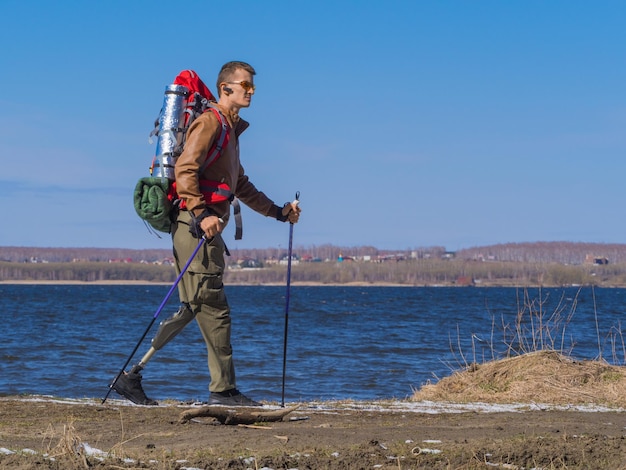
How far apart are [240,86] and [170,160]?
70 cm

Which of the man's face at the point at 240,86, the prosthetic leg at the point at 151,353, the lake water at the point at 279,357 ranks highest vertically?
the man's face at the point at 240,86

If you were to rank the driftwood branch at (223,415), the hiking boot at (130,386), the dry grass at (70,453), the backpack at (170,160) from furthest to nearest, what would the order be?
the hiking boot at (130,386) < the backpack at (170,160) < the driftwood branch at (223,415) < the dry grass at (70,453)

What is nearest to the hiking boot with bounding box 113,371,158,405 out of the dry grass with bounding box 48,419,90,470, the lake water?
the dry grass with bounding box 48,419,90,470

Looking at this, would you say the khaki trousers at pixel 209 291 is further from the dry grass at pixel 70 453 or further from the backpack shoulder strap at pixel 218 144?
the dry grass at pixel 70 453

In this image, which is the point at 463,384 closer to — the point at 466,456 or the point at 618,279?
the point at 466,456

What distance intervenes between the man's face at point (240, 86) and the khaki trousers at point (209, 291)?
0.86m

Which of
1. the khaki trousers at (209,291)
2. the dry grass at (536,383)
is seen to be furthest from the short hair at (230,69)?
the dry grass at (536,383)

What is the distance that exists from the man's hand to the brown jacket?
0.41 meters

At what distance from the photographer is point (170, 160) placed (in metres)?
6.80

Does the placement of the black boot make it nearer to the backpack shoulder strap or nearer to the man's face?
the backpack shoulder strap

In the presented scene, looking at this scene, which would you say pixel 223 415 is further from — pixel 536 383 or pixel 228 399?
pixel 536 383

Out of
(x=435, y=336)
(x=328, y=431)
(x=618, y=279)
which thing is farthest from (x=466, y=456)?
(x=618, y=279)

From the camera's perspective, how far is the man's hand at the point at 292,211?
24.5 feet

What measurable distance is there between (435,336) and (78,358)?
13.3 meters
